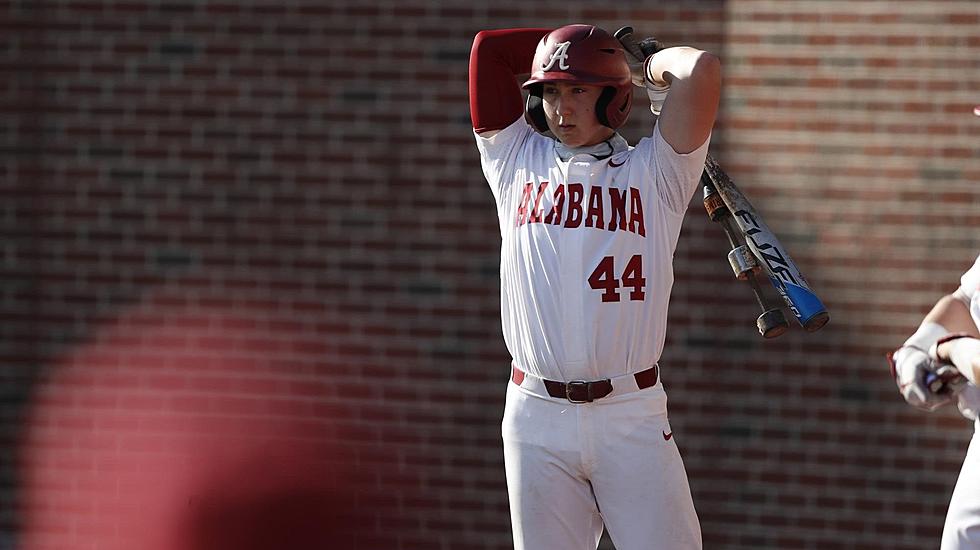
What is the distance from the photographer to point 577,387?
3621mm

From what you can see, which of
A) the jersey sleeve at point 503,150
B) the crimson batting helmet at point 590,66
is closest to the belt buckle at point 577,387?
the jersey sleeve at point 503,150

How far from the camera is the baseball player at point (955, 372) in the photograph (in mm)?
2965

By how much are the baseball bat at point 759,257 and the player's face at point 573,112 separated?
0.36m

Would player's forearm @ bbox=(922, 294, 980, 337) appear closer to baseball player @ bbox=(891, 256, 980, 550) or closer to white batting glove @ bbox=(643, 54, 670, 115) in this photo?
baseball player @ bbox=(891, 256, 980, 550)

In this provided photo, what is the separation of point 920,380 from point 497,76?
1591mm

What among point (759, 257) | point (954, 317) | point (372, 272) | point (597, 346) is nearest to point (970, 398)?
point (954, 317)

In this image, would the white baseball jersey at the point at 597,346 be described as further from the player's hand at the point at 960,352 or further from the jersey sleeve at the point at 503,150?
the player's hand at the point at 960,352

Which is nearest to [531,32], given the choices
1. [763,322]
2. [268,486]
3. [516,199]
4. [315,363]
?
[516,199]

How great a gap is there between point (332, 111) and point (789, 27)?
76.2 inches

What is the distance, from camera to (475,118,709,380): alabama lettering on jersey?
3639mm

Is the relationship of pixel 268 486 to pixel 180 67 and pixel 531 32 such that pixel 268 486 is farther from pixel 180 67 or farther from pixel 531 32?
pixel 531 32

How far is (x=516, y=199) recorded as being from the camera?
383 centimetres

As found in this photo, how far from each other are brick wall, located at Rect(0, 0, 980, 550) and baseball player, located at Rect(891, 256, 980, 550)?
2196mm

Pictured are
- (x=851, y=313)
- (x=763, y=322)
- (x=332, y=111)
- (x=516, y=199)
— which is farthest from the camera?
(x=332, y=111)
